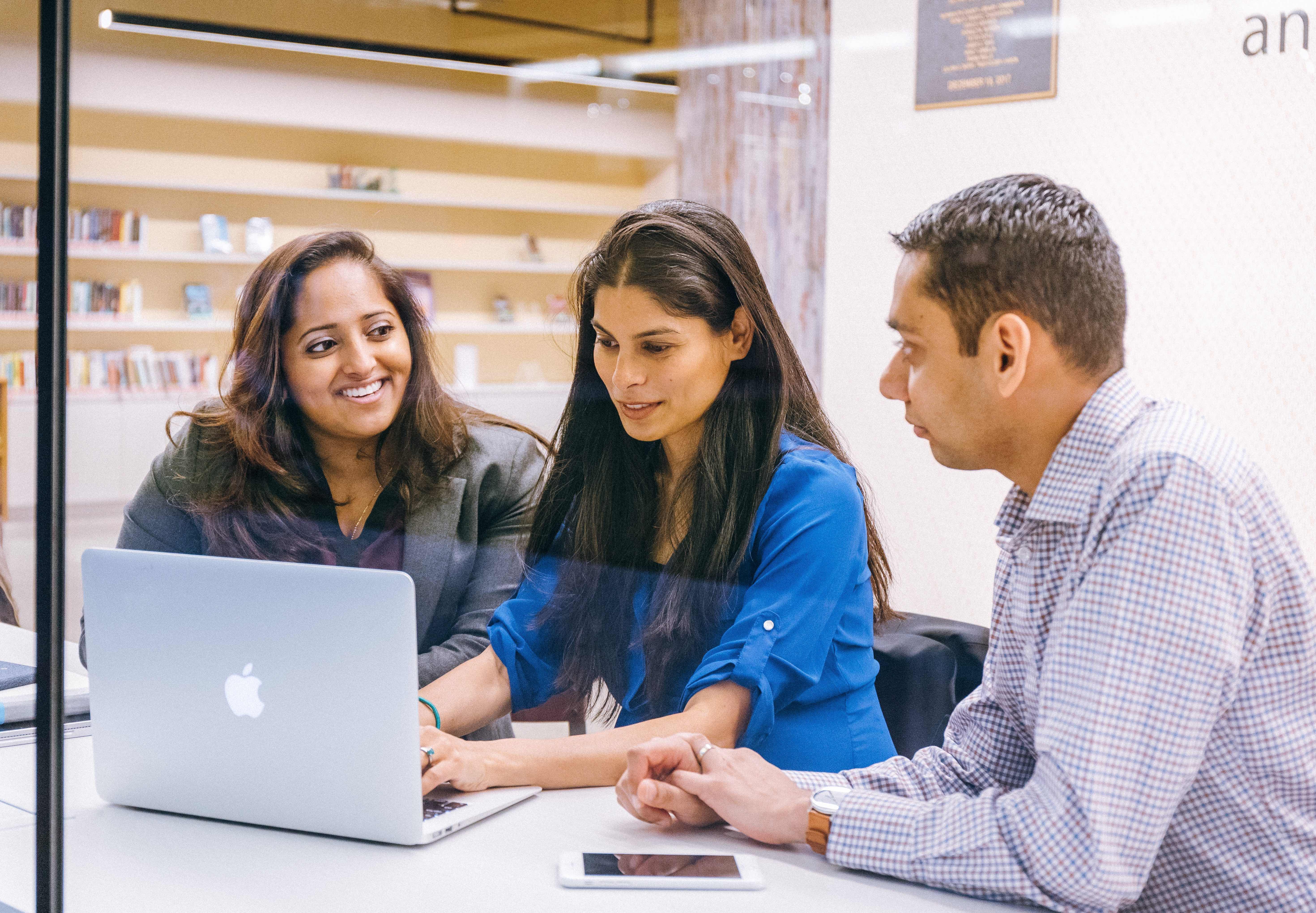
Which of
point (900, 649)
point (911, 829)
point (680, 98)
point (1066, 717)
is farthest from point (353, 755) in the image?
point (680, 98)

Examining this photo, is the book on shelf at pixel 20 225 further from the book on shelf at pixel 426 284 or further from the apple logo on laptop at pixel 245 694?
the book on shelf at pixel 426 284

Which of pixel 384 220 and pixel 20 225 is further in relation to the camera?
pixel 384 220

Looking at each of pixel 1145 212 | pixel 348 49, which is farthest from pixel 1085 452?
pixel 348 49

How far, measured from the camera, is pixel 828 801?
0.94 m

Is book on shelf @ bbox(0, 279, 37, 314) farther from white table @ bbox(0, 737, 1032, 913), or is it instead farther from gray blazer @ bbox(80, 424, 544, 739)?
gray blazer @ bbox(80, 424, 544, 739)

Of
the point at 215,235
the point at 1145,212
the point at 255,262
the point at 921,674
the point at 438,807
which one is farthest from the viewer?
the point at 215,235

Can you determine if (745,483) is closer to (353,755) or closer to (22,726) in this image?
(353,755)

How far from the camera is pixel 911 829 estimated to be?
889 mm

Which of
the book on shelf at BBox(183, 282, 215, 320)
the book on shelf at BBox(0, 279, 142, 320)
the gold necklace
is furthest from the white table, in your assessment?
the book on shelf at BBox(183, 282, 215, 320)

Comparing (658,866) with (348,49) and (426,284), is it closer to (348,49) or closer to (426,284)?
(426,284)

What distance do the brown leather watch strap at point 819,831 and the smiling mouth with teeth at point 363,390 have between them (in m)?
1.00

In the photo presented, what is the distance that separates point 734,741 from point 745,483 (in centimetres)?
30

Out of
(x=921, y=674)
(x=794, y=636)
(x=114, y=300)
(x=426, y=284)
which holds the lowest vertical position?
(x=921, y=674)

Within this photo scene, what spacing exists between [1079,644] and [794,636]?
461mm
